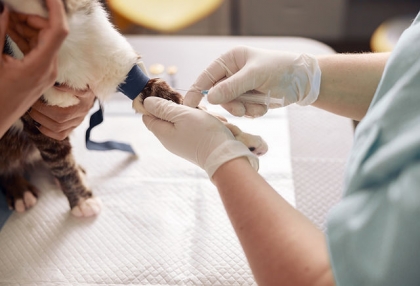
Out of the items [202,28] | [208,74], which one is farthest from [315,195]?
[202,28]

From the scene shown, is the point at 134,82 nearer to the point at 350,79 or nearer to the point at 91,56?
the point at 91,56

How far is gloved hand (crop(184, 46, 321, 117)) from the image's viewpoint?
2.85ft

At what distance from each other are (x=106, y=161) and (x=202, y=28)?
1.69 metres

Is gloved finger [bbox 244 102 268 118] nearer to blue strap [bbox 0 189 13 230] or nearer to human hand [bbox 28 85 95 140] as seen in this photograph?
human hand [bbox 28 85 95 140]

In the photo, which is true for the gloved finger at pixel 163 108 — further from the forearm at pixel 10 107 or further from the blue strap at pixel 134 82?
the forearm at pixel 10 107

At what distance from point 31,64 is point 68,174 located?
432 millimetres

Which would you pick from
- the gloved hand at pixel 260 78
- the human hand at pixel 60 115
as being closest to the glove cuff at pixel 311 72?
the gloved hand at pixel 260 78

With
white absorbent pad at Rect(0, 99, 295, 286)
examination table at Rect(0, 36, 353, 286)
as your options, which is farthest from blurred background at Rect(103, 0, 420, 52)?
white absorbent pad at Rect(0, 99, 295, 286)

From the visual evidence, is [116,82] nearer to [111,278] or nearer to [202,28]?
[111,278]

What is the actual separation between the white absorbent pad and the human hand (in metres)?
0.22

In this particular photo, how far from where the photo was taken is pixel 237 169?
2.27 feet

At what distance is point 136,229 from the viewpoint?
102 centimetres

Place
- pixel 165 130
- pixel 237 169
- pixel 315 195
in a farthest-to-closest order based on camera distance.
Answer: pixel 315 195 → pixel 165 130 → pixel 237 169

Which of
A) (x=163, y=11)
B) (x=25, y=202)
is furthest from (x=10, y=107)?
(x=163, y=11)
